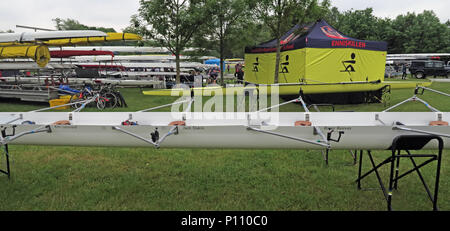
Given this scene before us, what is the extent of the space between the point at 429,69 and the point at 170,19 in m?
24.1

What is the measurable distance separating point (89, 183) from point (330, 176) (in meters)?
3.84

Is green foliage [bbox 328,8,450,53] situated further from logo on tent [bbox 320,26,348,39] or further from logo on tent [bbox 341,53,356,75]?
logo on tent [bbox 341,53,356,75]

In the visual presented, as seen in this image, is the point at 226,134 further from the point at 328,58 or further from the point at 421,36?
the point at 421,36

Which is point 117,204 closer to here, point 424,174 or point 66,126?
point 66,126

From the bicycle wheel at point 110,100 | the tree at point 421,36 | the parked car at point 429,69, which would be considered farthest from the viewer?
the tree at point 421,36

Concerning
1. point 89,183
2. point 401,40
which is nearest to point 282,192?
point 89,183

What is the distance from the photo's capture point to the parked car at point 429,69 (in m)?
24.6

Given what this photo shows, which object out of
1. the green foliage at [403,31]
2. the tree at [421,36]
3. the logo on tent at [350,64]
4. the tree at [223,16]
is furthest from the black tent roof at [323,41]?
the tree at [421,36]

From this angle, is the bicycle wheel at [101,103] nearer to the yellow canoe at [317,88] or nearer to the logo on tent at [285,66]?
the yellow canoe at [317,88]

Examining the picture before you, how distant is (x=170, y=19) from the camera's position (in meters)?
13.9

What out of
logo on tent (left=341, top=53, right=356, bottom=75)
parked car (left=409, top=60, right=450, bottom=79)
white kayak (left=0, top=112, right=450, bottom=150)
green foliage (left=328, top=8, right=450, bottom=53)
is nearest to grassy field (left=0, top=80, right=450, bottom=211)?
white kayak (left=0, top=112, right=450, bottom=150)

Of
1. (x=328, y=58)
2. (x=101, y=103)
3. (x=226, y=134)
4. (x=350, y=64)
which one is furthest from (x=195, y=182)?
(x=350, y=64)

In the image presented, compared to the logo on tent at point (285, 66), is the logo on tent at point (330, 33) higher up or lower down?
higher up

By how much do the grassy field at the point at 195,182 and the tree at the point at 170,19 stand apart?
946 cm
